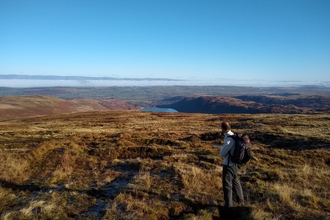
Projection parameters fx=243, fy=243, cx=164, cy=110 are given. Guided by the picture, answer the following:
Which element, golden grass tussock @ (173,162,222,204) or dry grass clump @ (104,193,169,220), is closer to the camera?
dry grass clump @ (104,193,169,220)

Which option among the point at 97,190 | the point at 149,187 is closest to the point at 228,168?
the point at 149,187

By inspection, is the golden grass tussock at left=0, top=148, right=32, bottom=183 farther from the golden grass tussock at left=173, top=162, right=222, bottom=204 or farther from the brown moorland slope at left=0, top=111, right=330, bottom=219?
the golden grass tussock at left=173, top=162, right=222, bottom=204

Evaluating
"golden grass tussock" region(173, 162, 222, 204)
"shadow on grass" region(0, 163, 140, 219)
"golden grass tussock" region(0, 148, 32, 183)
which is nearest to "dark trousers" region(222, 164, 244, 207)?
"golden grass tussock" region(173, 162, 222, 204)

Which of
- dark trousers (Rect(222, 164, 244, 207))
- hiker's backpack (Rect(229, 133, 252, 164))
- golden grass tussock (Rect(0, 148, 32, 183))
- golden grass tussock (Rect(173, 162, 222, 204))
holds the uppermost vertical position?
hiker's backpack (Rect(229, 133, 252, 164))

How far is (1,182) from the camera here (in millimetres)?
10867

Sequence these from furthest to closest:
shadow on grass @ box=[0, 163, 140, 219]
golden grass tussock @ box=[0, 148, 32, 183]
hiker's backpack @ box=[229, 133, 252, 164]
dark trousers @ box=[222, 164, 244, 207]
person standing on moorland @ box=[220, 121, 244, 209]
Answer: golden grass tussock @ box=[0, 148, 32, 183]
shadow on grass @ box=[0, 163, 140, 219]
dark trousers @ box=[222, 164, 244, 207]
person standing on moorland @ box=[220, 121, 244, 209]
hiker's backpack @ box=[229, 133, 252, 164]

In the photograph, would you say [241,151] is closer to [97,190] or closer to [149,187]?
[149,187]

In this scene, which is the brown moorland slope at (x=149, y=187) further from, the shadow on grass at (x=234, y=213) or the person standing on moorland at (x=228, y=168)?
the person standing on moorland at (x=228, y=168)

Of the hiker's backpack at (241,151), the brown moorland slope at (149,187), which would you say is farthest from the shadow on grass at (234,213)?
the hiker's backpack at (241,151)

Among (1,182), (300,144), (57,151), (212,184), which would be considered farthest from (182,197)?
(300,144)

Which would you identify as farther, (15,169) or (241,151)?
(15,169)

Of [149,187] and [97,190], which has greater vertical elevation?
[149,187]

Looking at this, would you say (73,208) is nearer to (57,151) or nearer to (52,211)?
(52,211)

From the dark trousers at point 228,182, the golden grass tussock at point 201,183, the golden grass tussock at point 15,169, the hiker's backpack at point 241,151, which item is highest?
the hiker's backpack at point 241,151
